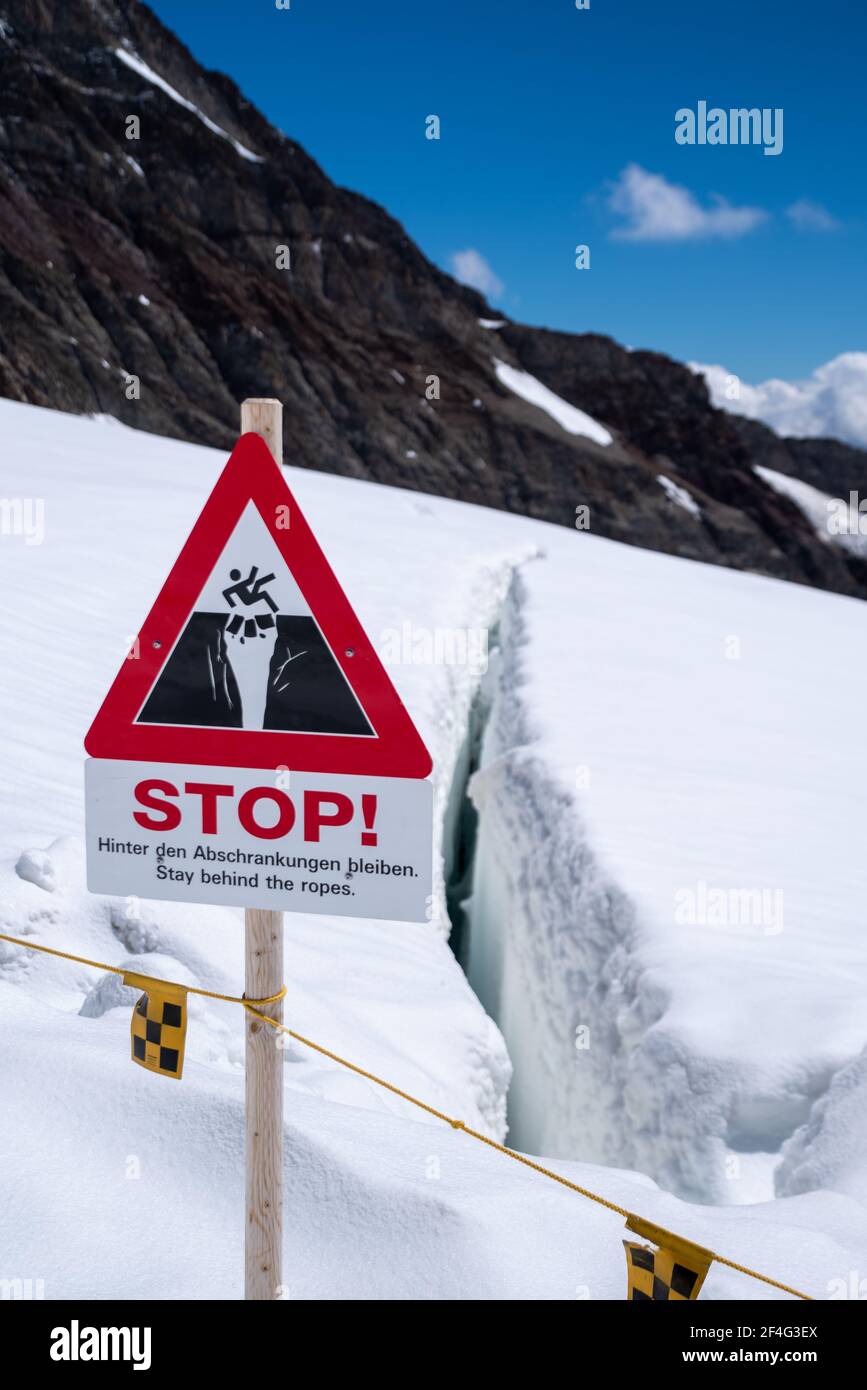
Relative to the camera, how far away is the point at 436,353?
57.0 meters

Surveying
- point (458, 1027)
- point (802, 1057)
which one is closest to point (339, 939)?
point (458, 1027)

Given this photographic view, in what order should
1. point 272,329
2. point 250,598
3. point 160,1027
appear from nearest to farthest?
point 250,598, point 160,1027, point 272,329

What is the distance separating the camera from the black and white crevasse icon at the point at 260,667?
5.71 ft

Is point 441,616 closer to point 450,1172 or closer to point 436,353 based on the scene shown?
point 450,1172

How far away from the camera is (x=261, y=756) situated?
177 cm

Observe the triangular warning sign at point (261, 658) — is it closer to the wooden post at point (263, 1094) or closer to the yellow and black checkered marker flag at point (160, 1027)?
the wooden post at point (263, 1094)

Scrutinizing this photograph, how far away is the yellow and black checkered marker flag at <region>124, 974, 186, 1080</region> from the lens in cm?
199

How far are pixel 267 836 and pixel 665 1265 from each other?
1.04 meters

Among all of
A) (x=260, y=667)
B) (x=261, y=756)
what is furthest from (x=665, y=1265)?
(x=260, y=667)

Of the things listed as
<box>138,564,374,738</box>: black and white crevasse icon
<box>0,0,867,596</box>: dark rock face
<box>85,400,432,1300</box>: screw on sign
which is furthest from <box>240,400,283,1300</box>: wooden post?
<box>0,0,867,596</box>: dark rock face

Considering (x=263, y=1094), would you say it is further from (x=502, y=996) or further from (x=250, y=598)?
(x=502, y=996)

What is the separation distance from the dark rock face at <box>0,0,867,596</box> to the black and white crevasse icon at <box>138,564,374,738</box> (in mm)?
31613

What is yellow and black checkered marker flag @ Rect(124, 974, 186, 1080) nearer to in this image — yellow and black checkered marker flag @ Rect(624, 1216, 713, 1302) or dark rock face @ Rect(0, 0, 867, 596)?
yellow and black checkered marker flag @ Rect(624, 1216, 713, 1302)
